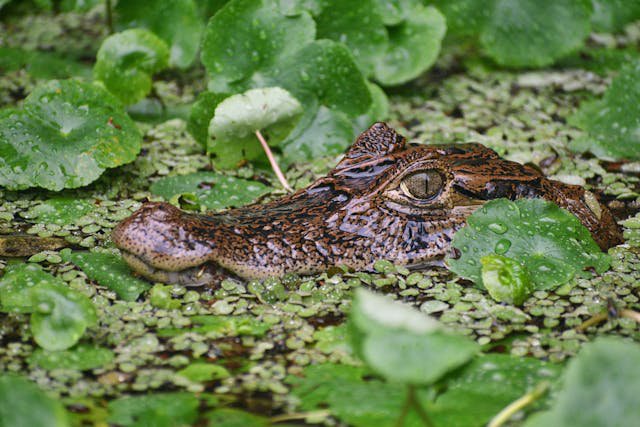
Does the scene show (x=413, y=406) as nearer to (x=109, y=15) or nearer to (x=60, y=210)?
(x=60, y=210)

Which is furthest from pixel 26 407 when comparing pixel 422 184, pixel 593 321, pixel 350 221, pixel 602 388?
pixel 593 321

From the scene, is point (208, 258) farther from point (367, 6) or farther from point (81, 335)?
point (367, 6)

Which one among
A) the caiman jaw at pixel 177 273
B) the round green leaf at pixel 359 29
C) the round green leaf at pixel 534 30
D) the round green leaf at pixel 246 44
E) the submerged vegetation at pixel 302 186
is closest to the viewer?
the submerged vegetation at pixel 302 186

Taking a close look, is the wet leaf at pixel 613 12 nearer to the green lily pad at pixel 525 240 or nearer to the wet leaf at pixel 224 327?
the green lily pad at pixel 525 240

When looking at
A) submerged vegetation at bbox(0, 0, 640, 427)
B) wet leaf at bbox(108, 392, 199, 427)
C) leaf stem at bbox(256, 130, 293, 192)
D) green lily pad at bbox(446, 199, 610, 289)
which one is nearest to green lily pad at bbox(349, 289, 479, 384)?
submerged vegetation at bbox(0, 0, 640, 427)

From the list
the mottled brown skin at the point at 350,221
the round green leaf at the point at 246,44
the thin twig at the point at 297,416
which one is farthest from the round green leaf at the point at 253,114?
the thin twig at the point at 297,416

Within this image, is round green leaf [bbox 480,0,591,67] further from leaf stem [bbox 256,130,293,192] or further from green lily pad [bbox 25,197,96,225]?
green lily pad [bbox 25,197,96,225]

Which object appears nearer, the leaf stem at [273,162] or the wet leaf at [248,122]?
the wet leaf at [248,122]
